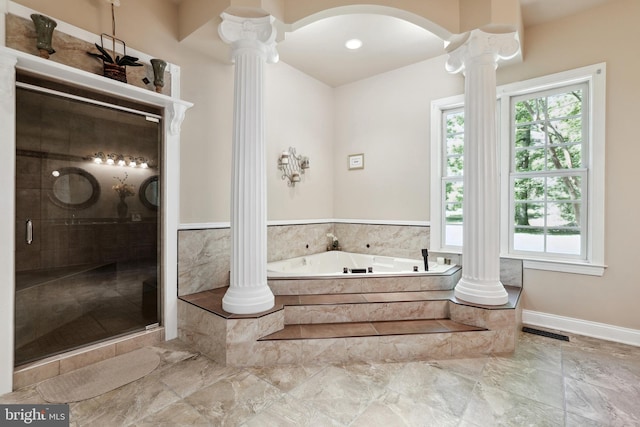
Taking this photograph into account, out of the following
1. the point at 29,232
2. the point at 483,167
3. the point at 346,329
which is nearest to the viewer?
the point at 29,232

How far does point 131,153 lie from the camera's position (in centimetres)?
253

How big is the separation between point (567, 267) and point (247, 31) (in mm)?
3684

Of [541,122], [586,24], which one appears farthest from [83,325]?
[586,24]

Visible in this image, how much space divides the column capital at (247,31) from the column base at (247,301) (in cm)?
200

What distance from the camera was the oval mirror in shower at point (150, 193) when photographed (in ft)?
8.55

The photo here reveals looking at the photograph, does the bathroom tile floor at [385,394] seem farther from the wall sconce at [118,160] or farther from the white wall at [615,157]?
the wall sconce at [118,160]

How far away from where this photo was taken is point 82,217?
228cm

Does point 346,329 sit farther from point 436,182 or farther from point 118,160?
point 118,160

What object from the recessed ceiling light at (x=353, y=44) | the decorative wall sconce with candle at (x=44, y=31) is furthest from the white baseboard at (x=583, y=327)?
the decorative wall sconce with candle at (x=44, y=31)

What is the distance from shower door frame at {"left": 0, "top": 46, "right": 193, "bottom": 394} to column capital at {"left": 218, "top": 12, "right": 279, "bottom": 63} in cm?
70

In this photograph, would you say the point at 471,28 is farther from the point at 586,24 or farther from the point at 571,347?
the point at 571,347

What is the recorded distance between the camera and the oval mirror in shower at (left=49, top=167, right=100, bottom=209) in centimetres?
215

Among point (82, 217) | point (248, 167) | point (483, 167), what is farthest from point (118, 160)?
point (483, 167)

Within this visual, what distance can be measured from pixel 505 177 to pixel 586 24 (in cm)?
157
